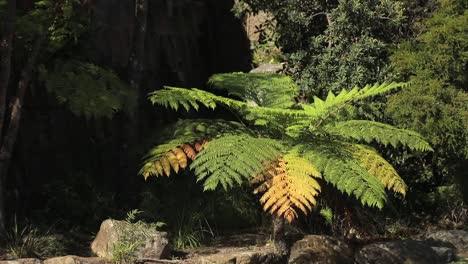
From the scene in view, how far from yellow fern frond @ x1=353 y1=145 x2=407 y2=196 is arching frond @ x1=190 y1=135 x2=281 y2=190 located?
2.70 feet

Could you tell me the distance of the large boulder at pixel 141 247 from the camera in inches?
248

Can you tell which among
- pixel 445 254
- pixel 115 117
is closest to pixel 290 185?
pixel 445 254

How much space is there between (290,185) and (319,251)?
7.12 feet

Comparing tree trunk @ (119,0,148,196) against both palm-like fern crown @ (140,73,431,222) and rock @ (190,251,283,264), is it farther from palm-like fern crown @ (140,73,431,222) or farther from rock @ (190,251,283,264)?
rock @ (190,251,283,264)

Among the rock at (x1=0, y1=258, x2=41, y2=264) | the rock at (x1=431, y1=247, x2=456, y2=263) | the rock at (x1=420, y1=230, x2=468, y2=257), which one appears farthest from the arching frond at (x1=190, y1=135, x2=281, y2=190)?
the rock at (x1=420, y1=230, x2=468, y2=257)

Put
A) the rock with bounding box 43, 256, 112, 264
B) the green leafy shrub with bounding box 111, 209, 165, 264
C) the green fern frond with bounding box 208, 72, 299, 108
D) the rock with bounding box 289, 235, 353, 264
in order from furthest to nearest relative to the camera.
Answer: the green fern frond with bounding box 208, 72, 299, 108, the rock with bounding box 289, 235, 353, 264, the green leafy shrub with bounding box 111, 209, 165, 264, the rock with bounding box 43, 256, 112, 264

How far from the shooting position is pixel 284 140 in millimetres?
6258

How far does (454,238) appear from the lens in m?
8.23

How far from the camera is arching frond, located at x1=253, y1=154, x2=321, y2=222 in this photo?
5121mm

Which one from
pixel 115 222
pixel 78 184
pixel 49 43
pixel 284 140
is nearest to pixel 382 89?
pixel 284 140

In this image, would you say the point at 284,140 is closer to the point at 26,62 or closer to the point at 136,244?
the point at 136,244

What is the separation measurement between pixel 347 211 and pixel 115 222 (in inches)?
97.0

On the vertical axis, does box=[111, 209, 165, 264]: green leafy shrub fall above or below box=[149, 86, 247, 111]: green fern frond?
below

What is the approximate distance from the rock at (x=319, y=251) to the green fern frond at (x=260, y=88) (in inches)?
66.5
